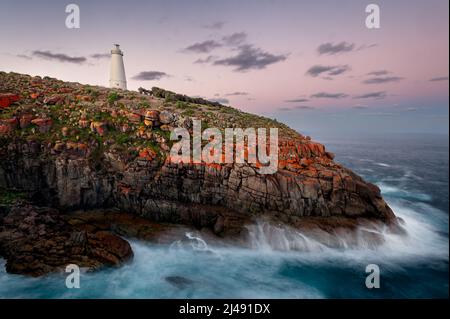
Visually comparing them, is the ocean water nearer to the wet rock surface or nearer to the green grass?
the wet rock surface

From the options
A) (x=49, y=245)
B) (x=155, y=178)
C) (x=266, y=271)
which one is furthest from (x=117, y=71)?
(x=266, y=271)

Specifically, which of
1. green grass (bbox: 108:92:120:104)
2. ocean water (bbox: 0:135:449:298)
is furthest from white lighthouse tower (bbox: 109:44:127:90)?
ocean water (bbox: 0:135:449:298)

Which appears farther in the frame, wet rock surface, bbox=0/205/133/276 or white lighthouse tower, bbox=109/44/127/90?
white lighthouse tower, bbox=109/44/127/90

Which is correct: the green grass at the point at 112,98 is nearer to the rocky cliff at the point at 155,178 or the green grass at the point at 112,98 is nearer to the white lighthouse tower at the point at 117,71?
the rocky cliff at the point at 155,178

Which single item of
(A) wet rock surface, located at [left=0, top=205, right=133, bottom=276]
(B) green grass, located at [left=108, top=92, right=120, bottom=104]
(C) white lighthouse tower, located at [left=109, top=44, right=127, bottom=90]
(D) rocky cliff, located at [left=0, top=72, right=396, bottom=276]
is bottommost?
(A) wet rock surface, located at [left=0, top=205, right=133, bottom=276]

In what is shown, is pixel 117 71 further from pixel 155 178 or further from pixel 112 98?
pixel 155 178
